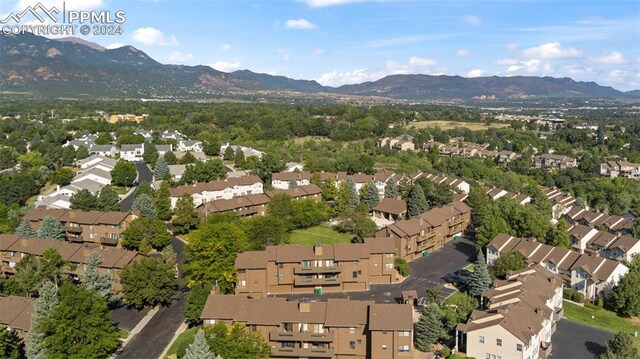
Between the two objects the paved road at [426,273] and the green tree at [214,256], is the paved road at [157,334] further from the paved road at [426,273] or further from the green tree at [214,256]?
the paved road at [426,273]

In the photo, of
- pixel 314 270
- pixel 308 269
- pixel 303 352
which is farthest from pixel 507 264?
pixel 303 352

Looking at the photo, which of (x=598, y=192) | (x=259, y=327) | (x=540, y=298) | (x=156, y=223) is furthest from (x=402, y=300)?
(x=598, y=192)

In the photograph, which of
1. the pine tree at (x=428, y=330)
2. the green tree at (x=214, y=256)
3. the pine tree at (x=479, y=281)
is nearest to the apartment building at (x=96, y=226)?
the green tree at (x=214, y=256)

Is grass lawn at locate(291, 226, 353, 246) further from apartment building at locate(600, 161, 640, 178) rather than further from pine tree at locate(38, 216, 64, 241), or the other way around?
apartment building at locate(600, 161, 640, 178)

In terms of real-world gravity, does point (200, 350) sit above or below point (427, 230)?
above

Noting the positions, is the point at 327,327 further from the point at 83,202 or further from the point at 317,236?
the point at 83,202

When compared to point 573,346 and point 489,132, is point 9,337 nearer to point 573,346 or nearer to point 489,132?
point 573,346

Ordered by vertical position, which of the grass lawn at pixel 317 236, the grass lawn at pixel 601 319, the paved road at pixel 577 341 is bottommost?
the grass lawn at pixel 601 319
